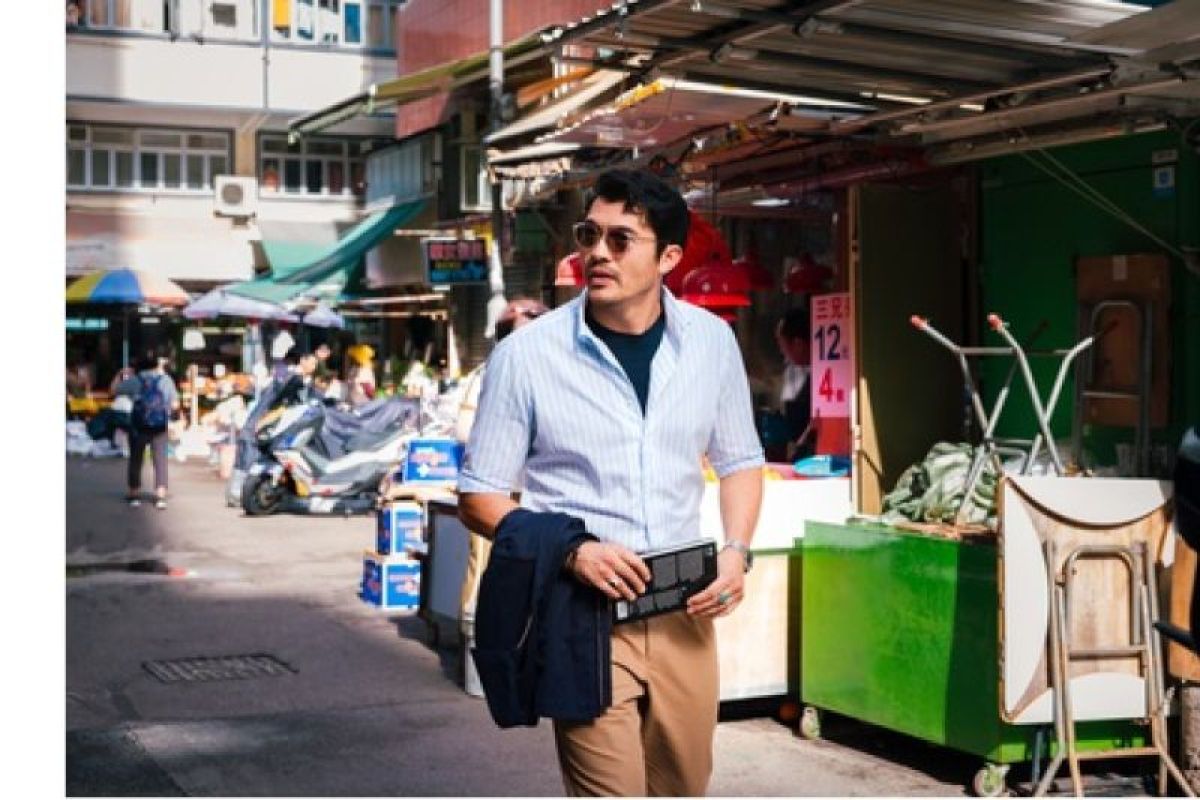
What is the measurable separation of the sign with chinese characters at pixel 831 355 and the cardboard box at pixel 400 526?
3360 mm

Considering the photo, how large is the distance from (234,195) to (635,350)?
3446 centimetres

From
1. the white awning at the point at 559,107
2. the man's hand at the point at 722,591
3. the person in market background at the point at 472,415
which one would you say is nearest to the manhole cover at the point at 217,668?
the person in market background at the point at 472,415

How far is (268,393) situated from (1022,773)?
47.4 feet

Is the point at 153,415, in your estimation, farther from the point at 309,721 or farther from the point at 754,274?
the point at 309,721

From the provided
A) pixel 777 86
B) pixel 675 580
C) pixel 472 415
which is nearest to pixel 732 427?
pixel 675 580

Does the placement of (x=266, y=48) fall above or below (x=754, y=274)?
above

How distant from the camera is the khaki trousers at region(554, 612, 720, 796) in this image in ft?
13.7

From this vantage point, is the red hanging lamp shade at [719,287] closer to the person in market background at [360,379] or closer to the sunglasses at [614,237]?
the sunglasses at [614,237]

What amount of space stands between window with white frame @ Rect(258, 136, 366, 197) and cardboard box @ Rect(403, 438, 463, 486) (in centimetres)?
2809

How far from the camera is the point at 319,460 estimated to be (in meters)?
19.8

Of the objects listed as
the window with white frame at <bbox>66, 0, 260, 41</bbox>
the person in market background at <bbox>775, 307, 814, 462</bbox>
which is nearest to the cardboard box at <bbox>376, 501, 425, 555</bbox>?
the person in market background at <bbox>775, 307, 814, 462</bbox>

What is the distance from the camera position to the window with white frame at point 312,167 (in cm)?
3953

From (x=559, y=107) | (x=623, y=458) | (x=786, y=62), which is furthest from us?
(x=559, y=107)

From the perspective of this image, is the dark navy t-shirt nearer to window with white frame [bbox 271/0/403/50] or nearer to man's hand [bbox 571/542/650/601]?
man's hand [bbox 571/542/650/601]
